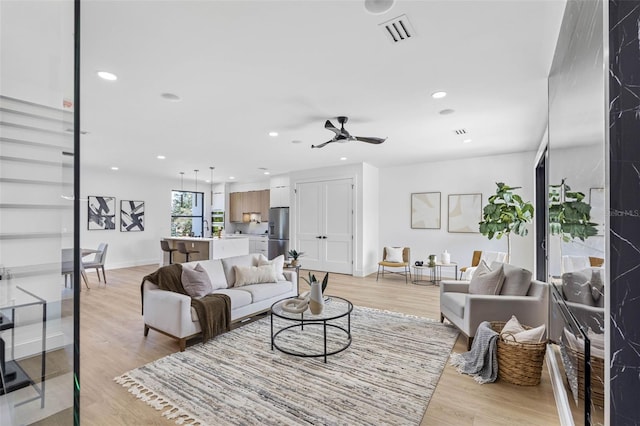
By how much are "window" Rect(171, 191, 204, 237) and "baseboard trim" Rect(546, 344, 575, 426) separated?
9348 millimetres

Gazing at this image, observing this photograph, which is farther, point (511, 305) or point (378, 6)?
point (511, 305)

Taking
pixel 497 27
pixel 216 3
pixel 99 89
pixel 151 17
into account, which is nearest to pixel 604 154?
pixel 497 27

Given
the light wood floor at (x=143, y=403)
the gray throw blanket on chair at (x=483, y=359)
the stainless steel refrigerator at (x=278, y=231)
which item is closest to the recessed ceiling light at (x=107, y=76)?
the light wood floor at (x=143, y=403)

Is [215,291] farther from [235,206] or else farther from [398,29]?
[235,206]

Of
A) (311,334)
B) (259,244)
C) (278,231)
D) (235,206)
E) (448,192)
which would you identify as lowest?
(311,334)

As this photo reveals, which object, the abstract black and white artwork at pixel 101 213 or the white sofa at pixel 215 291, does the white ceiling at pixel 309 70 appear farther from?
the abstract black and white artwork at pixel 101 213

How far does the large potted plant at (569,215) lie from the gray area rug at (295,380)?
1.51 metres

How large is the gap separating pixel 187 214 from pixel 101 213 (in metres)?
2.58

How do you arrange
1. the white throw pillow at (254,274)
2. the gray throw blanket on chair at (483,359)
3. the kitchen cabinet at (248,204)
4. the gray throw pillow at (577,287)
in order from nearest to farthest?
the gray throw pillow at (577,287)
the gray throw blanket on chair at (483,359)
the white throw pillow at (254,274)
the kitchen cabinet at (248,204)

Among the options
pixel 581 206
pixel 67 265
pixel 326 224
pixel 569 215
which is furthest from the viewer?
pixel 326 224

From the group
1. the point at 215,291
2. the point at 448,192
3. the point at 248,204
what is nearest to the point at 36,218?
the point at 215,291

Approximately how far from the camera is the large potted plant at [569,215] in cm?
145

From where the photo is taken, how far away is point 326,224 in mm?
7414

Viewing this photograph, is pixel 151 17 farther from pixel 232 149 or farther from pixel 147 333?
pixel 232 149
